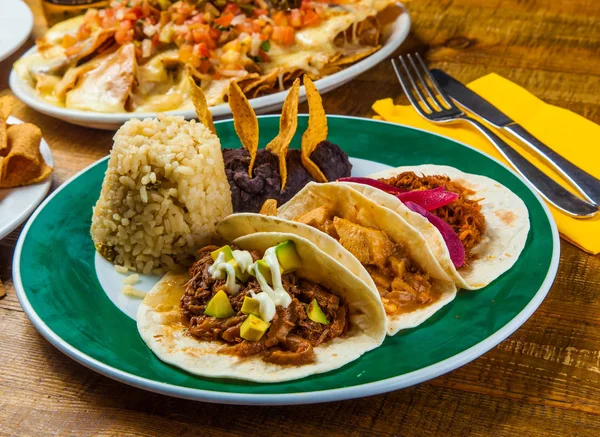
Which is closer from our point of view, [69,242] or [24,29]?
[69,242]

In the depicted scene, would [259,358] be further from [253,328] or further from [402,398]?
[402,398]

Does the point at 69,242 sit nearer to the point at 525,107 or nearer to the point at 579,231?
the point at 579,231

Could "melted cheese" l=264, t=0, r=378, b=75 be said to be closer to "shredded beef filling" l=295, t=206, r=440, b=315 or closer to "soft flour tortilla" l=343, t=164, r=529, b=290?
"soft flour tortilla" l=343, t=164, r=529, b=290

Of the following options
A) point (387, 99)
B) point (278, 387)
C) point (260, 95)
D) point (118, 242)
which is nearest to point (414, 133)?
point (387, 99)

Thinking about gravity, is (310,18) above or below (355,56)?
above

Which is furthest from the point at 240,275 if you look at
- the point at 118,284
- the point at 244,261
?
the point at 118,284

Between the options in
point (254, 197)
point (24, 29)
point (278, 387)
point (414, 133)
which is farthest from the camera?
point (24, 29)

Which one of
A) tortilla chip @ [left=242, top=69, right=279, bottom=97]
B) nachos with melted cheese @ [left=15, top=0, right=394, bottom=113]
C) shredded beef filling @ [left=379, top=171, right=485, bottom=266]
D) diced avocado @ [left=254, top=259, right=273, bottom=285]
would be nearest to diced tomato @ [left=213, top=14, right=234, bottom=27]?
nachos with melted cheese @ [left=15, top=0, right=394, bottom=113]
